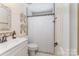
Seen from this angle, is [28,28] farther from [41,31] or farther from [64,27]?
[64,27]

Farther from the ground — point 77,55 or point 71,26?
point 71,26

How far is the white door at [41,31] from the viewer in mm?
1503

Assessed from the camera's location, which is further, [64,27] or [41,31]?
[41,31]

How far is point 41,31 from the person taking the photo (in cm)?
159

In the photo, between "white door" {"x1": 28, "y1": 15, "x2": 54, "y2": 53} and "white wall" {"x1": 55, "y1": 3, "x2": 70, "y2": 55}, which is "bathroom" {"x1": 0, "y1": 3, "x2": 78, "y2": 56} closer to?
"white door" {"x1": 28, "y1": 15, "x2": 54, "y2": 53}

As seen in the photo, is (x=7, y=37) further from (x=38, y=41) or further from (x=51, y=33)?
(x=51, y=33)

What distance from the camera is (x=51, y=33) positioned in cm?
155

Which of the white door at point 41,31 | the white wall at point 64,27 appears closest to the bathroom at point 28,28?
the white door at point 41,31

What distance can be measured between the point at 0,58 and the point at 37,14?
3.22ft

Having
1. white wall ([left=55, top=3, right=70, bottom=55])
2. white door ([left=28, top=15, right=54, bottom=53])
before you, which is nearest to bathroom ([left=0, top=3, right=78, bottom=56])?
white door ([left=28, top=15, right=54, bottom=53])

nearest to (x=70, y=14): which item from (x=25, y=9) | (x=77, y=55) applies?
(x=77, y=55)

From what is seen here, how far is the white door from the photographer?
4.93 ft

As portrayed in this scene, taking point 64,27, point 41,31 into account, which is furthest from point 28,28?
point 64,27

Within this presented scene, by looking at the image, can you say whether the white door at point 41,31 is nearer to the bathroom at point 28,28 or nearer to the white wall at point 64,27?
the bathroom at point 28,28
